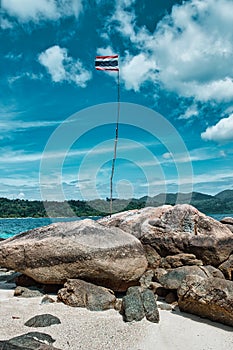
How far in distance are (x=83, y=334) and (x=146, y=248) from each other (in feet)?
21.1

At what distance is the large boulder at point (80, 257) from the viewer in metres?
12.2

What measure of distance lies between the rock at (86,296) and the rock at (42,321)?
1.35 metres

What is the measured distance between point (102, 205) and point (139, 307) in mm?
14887

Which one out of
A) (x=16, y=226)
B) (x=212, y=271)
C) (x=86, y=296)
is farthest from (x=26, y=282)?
(x=16, y=226)

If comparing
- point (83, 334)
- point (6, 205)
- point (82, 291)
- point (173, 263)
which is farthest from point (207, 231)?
point (6, 205)

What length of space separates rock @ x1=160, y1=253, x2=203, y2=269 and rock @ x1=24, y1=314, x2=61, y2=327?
5.99 meters

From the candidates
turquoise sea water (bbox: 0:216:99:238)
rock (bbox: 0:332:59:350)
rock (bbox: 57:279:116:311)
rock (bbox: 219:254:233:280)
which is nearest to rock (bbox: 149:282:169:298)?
rock (bbox: 57:279:116:311)

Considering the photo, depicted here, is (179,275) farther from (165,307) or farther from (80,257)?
(80,257)

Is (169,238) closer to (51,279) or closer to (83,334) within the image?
(51,279)

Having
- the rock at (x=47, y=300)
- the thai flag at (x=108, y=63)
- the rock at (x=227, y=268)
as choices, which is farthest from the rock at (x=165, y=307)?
the thai flag at (x=108, y=63)

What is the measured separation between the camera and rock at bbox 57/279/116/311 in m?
10.9

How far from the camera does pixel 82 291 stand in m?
11.4

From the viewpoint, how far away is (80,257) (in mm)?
12180

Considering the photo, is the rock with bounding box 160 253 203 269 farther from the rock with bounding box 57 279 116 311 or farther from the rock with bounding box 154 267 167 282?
the rock with bounding box 57 279 116 311
